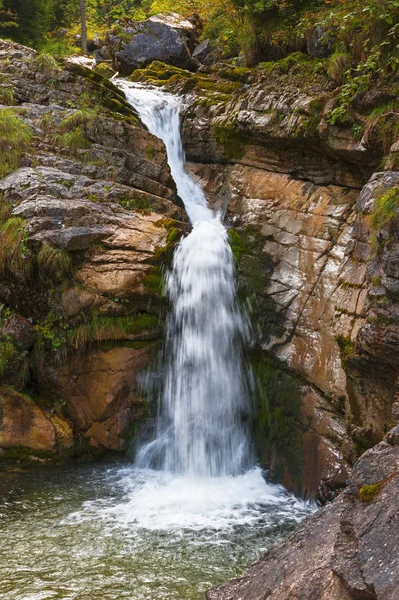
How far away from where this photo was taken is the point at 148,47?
57.8 feet

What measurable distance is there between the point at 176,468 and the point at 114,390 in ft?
5.08

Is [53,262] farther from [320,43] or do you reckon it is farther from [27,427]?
[320,43]

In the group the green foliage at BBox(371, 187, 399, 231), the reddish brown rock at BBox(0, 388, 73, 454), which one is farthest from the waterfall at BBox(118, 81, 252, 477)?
the green foliage at BBox(371, 187, 399, 231)

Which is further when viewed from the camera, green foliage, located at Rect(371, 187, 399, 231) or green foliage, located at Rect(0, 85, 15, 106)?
green foliage, located at Rect(0, 85, 15, 106)

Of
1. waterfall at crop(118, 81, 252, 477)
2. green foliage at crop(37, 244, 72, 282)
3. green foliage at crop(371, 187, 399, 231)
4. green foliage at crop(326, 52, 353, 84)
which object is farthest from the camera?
green foliage at crop(326, 52, 353, 84)

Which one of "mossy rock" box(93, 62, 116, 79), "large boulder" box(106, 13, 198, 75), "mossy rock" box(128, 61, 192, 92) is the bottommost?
"mossy rock" box(128, 61, 192, 92)

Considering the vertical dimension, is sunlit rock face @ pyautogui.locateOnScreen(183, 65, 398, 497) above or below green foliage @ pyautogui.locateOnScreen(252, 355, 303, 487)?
above

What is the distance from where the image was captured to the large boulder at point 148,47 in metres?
17.5

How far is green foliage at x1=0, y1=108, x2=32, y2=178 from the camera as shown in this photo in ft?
33.7

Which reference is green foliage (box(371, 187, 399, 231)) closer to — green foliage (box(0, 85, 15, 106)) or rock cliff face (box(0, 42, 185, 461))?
rock cliff face (box(0, 42, 185, 461))

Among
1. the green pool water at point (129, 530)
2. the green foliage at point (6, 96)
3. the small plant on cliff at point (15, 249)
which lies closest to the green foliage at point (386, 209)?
the green pool water at point (129, 530)

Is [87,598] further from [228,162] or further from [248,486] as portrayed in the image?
[228,162]

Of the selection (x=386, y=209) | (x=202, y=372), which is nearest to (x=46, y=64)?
(x=202, y=372)

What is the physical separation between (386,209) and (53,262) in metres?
5.10
